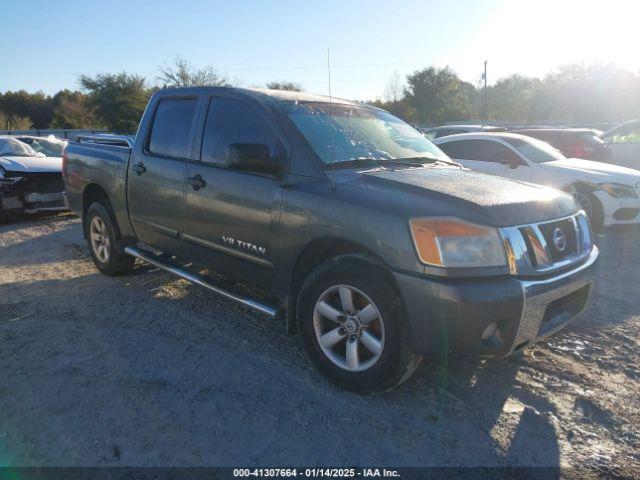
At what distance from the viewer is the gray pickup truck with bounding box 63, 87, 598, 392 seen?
270 cm

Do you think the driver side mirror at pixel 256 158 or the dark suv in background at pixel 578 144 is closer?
the driver side mirror at pixel 256 158

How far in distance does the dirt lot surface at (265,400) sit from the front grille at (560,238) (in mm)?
856

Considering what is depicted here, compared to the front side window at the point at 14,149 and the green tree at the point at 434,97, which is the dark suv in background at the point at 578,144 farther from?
the green tree at the point at 434,97

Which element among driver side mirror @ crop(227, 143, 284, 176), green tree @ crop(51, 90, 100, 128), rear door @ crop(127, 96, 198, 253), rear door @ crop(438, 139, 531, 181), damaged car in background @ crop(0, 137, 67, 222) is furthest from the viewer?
green tree @ crop(51, 90, 100, 128)

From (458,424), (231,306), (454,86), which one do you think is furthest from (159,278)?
(454,86)

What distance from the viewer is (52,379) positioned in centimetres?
327

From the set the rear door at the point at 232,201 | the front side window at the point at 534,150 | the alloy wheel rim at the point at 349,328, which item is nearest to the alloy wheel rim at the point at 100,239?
the rear door at the point at 232,201

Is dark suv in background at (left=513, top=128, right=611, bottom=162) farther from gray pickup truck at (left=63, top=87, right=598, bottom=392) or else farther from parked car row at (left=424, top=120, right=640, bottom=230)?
gray pickup truck at (left=63, top=87, right=598, bottom=392)

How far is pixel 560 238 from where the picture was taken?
310 centimetres

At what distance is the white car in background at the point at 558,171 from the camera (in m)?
7.49

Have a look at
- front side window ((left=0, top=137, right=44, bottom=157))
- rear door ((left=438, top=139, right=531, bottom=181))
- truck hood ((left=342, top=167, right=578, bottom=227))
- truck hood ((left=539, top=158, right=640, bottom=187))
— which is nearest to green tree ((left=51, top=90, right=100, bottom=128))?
front side window ((left=0, top=137, right=44, bottom=157))

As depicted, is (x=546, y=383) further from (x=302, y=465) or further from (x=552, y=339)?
(x=302, y=465)

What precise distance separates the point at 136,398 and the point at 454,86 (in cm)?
5278

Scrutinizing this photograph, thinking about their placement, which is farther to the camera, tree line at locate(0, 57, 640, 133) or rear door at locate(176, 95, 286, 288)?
tree line at locate(0, 57, 640, 133)
